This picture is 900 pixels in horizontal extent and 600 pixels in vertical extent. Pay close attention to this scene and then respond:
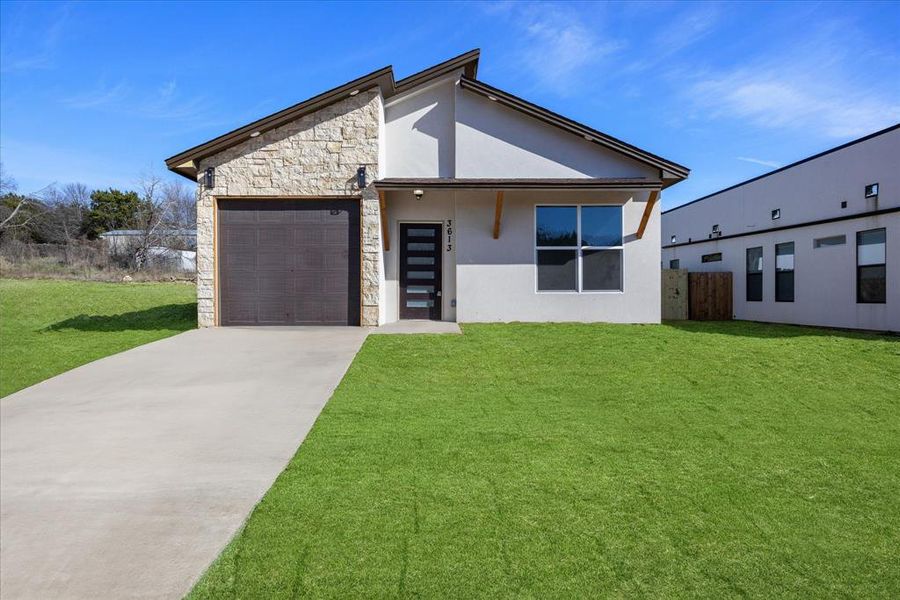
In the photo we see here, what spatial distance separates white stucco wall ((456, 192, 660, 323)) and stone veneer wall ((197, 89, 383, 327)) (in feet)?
7.08

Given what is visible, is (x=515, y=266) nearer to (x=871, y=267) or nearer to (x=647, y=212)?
(x=647, y=212)

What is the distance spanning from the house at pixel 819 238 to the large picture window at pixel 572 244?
6.85m

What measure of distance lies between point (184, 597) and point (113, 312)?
14439 millimetres

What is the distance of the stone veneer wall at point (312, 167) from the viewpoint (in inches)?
432

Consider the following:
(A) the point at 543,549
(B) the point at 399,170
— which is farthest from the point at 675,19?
(A) the point at 543,549

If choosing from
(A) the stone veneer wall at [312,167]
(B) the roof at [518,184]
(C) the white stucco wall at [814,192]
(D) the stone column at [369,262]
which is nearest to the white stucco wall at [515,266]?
(B) the roof at [518,184]

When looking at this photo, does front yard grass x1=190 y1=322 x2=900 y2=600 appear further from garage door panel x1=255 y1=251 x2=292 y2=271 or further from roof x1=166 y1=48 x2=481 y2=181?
roof x1=166 y1=48 x2=481 y2=181

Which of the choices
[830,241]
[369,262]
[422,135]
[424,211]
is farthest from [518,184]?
[830,241]

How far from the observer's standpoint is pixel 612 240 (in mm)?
11758

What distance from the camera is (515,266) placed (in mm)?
11703

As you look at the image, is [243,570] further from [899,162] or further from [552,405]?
[899,162]

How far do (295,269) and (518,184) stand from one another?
5.30 m

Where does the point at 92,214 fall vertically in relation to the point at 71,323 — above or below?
above

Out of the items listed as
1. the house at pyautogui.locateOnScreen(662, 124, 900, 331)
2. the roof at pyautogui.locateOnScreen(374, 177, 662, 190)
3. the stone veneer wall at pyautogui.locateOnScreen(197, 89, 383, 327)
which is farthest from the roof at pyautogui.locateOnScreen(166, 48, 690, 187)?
the house at pyautogui.locateOnScreen(662, 124, 900, 331)
